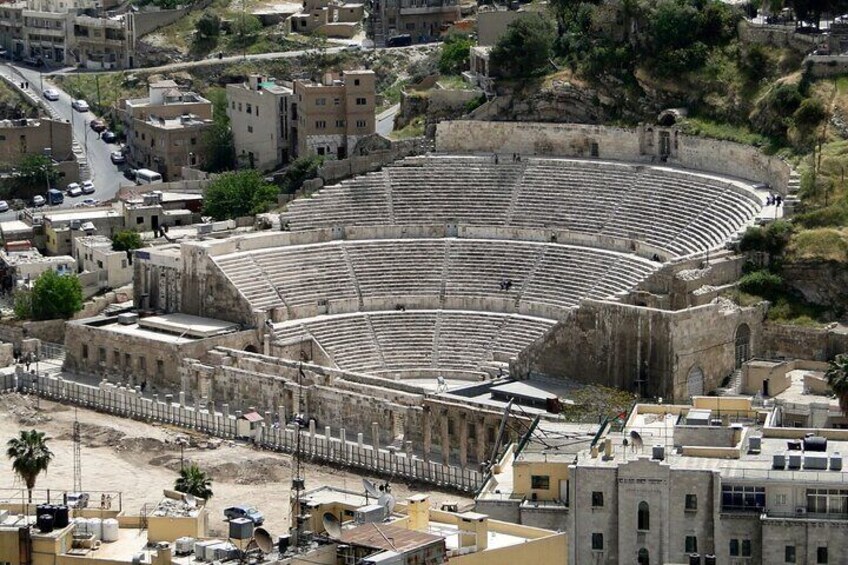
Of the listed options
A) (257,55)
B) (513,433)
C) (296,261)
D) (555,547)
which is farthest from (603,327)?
Answer: (257,55)

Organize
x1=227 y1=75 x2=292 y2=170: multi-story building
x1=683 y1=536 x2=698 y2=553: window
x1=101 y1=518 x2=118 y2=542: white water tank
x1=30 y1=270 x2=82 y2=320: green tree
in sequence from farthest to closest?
x1=227 y1=75 x2=292 y2=170: multi-story building
x1=30 y1=270 x2=82 y2=320: green tree
x1=683 y1=536 x2=698 y2=553: window
x1=101 y1=518 x2=118 y2=542: white water tank

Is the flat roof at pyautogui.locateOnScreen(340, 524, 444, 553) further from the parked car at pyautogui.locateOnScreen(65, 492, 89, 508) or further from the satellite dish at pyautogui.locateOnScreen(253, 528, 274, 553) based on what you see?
the parked car at pyautogui.locateOnScreen(65, 492, 89, 508)

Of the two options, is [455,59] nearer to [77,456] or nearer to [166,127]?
[166,127]

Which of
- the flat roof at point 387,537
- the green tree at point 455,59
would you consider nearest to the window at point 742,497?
the flat roof at point 387,537

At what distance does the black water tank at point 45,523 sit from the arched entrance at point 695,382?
4236 centimetres

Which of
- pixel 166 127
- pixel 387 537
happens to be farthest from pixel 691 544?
pixel 166 127

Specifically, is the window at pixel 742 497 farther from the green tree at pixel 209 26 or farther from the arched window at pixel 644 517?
the green tree at pixel 209 26

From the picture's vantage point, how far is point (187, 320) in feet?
391

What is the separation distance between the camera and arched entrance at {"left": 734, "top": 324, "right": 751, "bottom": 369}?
108062mm

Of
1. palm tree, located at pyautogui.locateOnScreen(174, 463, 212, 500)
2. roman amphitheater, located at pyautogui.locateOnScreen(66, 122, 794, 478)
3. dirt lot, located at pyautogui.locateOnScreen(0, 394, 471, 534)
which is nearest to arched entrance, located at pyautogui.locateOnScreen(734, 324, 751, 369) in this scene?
roman amphitheater, located at pyautogui.locateOnScreen(66, 122, 794, 478)

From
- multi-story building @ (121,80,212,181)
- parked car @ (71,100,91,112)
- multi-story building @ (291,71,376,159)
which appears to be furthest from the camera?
parked car @ (71,100,91,112)

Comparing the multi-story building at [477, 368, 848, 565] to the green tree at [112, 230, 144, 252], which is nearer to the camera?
the multi-story building at [477, 368, 848, 565]

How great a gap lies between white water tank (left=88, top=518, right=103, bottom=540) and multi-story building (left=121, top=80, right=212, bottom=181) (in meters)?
75.1

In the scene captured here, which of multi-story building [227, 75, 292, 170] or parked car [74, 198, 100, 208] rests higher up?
multi-story building [227, 75, 292, 170]
